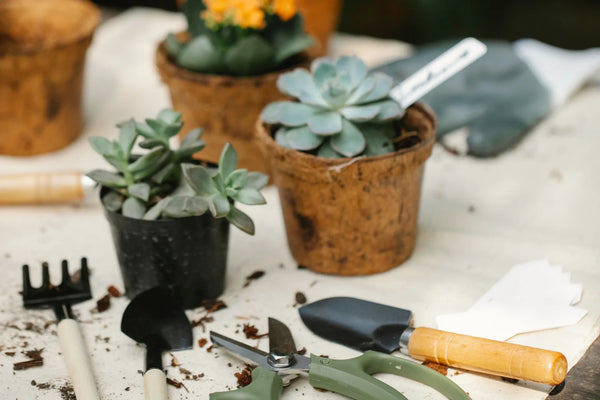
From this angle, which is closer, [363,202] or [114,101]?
[363,202]

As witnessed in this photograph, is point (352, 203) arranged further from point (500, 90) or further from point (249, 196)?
point (500, 90)

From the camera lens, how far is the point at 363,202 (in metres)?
0.92

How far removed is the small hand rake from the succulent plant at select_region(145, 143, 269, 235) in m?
0.16

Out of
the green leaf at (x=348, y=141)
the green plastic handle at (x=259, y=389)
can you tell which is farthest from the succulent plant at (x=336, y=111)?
the green plastic handle at (x=259, y=389)

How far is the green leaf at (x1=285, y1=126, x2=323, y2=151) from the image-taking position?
2.98ft

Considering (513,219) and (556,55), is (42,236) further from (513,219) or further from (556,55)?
(556,55)

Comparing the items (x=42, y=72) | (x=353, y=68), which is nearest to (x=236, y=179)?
(x=353, y=68)

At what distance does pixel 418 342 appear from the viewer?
30.6 inches

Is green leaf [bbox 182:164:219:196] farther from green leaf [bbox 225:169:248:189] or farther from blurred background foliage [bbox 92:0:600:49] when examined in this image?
blurred background foliage [bbox 92:0:600:49]

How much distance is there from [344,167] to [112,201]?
30cm

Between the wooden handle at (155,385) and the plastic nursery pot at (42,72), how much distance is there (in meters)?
0.68

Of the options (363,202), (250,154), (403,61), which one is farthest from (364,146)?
(403,61)

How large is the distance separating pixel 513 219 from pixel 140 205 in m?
0.60

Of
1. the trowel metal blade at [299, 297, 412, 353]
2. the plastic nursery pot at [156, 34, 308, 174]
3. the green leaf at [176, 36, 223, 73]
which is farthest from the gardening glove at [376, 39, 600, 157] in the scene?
the trowel metal blade at [299, 297, 412, 353]
